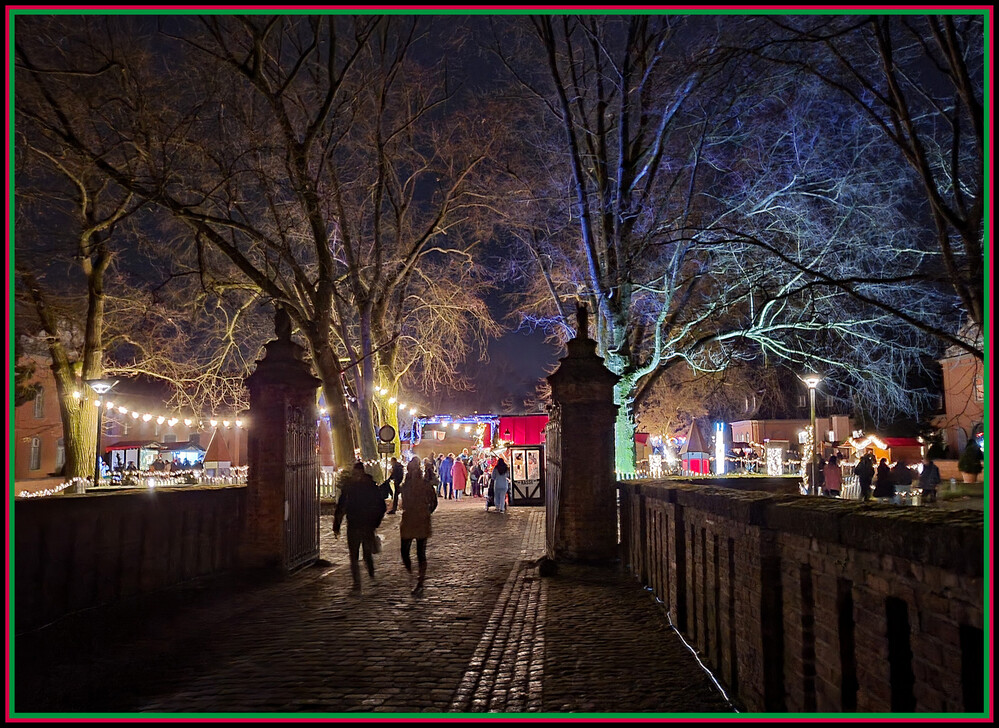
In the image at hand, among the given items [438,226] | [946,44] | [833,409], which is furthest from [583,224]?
[833,409]

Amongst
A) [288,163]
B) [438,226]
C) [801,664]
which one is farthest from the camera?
[438,226]

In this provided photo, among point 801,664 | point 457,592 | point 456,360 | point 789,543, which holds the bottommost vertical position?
point 457,592

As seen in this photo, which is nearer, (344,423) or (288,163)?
(288,163)

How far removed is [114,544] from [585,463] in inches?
269

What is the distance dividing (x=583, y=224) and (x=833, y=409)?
152 feet

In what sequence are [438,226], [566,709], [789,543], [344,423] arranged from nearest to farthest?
[789,543], [566,709], [344,423], [438,226]

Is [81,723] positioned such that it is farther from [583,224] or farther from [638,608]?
[583,224]

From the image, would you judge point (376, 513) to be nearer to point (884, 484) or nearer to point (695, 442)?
point (884, 484)

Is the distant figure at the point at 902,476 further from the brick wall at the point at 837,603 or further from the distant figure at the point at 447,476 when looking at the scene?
the brick wall at the point at 837,603

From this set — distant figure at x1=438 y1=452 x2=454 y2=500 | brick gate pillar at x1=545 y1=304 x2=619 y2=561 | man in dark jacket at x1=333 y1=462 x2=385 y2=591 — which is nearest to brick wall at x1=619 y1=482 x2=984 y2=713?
man in dark jacket at x1=333 y1=462 x2=385 y2=591

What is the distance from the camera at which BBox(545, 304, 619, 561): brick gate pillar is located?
42.0 feet

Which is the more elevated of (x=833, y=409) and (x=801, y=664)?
(x=833, y=409)

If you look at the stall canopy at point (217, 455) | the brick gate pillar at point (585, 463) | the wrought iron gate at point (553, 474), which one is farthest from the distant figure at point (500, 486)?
the brick gate pillar at point (585, 463)

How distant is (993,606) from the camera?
2842 mm
